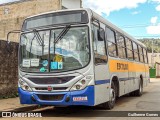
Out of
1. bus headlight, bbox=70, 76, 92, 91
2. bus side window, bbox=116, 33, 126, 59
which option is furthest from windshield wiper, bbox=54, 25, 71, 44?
bus side window, bbox=116, 33, 126, 59

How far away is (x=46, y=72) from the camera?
8.87 meters

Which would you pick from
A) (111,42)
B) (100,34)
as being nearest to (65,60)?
(100,34)

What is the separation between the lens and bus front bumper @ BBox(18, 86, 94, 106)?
8406mm

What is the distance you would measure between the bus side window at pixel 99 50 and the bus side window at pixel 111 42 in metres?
0.70

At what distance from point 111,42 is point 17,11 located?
899 inches

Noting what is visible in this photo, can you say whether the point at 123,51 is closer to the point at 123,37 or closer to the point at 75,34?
the point at 123,37

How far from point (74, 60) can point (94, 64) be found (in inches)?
23.6

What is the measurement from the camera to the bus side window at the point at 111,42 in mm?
10585

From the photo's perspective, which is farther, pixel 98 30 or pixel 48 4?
pixel 48 4

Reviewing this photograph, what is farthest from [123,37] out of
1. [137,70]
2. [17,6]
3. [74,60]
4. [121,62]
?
[17,6]

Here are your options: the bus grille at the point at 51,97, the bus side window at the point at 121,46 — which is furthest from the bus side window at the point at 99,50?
the bus side window at the point at 121,46

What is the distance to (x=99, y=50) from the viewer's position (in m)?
9.40

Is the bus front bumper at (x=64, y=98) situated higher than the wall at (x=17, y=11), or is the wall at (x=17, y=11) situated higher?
the wall at (x=17, y=11)

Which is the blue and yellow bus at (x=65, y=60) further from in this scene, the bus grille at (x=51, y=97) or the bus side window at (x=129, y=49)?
the bus side window at (x=129, y=49)
